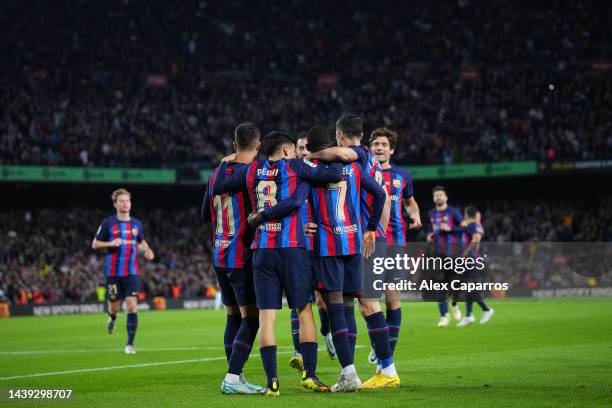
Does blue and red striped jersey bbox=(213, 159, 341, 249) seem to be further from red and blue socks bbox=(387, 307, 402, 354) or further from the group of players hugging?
red and blue socks bbox=(387, 307, 402, 354)

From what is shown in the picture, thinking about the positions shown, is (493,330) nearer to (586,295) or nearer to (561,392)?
(561,392)

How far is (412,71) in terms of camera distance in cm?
4891

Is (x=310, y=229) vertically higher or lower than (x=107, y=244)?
higher

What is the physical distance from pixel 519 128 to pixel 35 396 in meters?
37.6

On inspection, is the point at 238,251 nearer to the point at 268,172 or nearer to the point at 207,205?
the point at 207,205

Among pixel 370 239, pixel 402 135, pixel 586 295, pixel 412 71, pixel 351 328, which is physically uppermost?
pixel 412 71

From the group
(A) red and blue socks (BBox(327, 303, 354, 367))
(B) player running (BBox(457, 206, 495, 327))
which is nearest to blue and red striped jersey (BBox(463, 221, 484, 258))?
(B) player running (BBox(457, 206, 495, 327))

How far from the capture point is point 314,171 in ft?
29.0

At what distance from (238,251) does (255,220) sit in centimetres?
63

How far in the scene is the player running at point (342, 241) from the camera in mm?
8883

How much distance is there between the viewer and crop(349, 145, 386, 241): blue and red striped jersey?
9305 millimetres

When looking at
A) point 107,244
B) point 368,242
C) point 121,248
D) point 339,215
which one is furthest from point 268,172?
point 121,248

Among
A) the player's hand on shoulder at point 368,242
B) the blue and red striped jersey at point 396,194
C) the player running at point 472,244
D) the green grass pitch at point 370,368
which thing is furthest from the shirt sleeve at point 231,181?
the player running at point 472,244

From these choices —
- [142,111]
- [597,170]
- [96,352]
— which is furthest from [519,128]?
[96,352]
